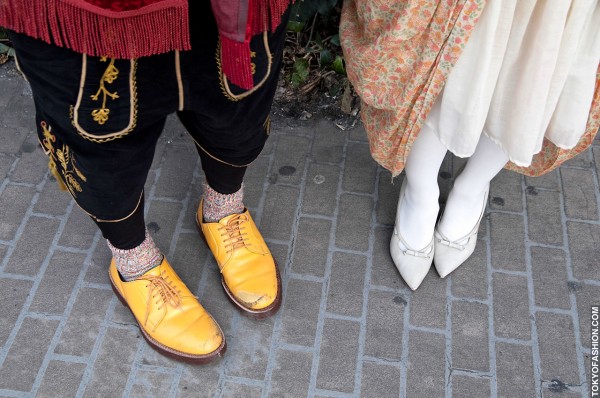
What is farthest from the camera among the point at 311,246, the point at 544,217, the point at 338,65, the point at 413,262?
the point at 338,65

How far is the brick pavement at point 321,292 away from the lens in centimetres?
182

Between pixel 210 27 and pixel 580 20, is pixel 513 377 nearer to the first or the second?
pixel 580 20

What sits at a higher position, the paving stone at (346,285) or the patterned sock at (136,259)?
the patterned sock at (136,259)

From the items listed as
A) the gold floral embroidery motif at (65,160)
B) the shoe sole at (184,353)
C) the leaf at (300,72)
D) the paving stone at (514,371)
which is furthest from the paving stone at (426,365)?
the leaf at (300,72)

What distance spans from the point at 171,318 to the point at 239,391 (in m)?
0.29

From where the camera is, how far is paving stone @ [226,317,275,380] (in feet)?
5.99

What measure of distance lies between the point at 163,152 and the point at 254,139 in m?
0.84

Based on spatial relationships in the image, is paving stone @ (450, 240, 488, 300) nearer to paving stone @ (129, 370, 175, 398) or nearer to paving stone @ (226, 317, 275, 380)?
paving stone @ (226, 317, 275, 380)

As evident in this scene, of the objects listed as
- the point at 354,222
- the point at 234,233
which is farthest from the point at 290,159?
Answer: the point at 234,233

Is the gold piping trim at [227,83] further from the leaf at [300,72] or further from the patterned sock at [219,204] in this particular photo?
the leaf at [300,72]

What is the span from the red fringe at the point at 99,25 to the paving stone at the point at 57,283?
3.60 feet

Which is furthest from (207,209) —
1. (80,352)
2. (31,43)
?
(31,43)

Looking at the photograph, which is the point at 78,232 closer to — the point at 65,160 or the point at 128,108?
the point at 65,160

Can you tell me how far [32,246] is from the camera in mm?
2086
